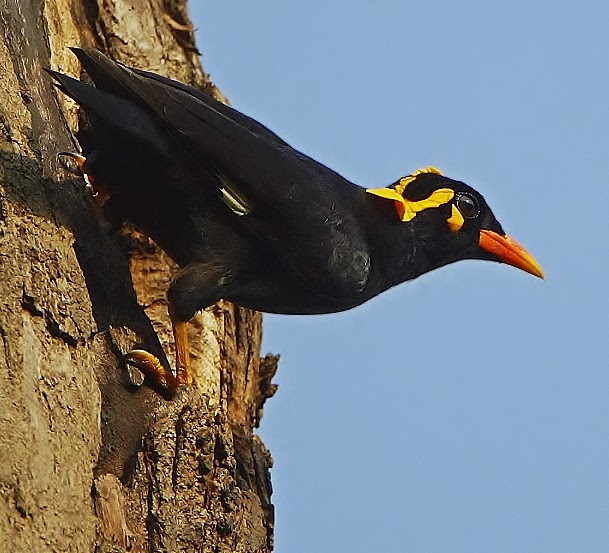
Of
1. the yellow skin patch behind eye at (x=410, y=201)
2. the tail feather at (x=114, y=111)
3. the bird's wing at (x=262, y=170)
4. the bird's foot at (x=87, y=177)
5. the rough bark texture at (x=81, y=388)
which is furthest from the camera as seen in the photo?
the yellow skin patch behind eye at (x=410, y=201)

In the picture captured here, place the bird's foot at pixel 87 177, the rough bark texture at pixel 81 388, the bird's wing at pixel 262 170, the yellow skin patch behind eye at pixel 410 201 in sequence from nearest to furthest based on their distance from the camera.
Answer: the rough bark texture at pixel 81 388, the bird's wing at pixel 262 170, the bird's foot at pixel 87 177, the yellow skin patch behind eye at pixel 410 201

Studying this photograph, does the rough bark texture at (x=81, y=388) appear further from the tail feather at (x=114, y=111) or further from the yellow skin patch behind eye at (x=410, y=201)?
the yellow skin patch behind eye at (x=410, y=201)

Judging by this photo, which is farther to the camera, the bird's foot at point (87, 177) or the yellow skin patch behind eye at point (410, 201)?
the yellow skin patch behind eye at point (410, 201)

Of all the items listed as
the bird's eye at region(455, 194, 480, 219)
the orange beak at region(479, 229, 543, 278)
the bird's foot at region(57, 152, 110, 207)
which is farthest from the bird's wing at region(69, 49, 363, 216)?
the orange beak at region(479, 229, 543, 278)

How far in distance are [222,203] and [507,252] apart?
4.99 ft

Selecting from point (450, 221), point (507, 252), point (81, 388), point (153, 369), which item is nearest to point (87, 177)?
point (153, 369)

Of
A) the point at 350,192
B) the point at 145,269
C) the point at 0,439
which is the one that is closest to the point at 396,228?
the point at 350,192

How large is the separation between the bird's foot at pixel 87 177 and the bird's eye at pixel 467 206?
1535 millimetres

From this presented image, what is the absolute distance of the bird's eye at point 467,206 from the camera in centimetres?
466

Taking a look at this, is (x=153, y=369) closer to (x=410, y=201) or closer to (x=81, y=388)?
(x=81, y=388)

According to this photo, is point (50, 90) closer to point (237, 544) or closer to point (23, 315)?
point (23, 315)

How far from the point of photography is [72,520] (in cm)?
287

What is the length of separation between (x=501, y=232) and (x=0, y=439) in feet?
9.13

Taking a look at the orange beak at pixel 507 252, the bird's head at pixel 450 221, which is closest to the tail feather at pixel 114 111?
the bird's head at pixel 450 221
